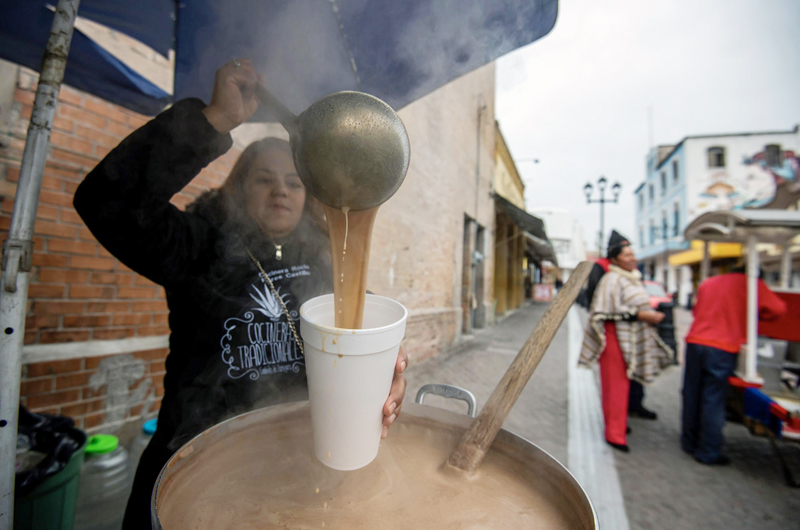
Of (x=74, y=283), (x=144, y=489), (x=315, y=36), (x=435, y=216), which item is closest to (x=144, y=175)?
(x=315, y=36)

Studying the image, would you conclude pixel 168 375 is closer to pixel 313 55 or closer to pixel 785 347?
pixel 313 55

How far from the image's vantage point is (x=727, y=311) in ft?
11.0

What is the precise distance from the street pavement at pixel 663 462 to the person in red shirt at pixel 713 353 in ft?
0.74

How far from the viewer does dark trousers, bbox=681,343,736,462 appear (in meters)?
3.22

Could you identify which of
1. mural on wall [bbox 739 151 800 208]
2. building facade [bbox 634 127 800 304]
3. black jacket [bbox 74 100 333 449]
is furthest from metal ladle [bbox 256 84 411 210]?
mural on wall [bbox 739 151 800 208]

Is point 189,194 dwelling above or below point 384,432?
above

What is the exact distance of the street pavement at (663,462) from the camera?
2.55m

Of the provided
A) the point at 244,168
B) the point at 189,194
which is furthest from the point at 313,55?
the point at 189,194

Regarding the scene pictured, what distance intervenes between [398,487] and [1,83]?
108 inches

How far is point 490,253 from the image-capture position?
406 inches

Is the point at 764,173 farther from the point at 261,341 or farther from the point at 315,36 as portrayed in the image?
the point at 261,341

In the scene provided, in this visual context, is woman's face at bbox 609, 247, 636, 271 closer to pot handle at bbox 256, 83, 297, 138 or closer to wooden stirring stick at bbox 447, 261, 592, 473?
wooden stirring stick at bbox 447, 261, 592, 473

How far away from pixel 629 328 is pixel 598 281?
0.57 metres

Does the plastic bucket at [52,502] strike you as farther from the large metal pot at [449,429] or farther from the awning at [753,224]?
the awning at [753,224]
